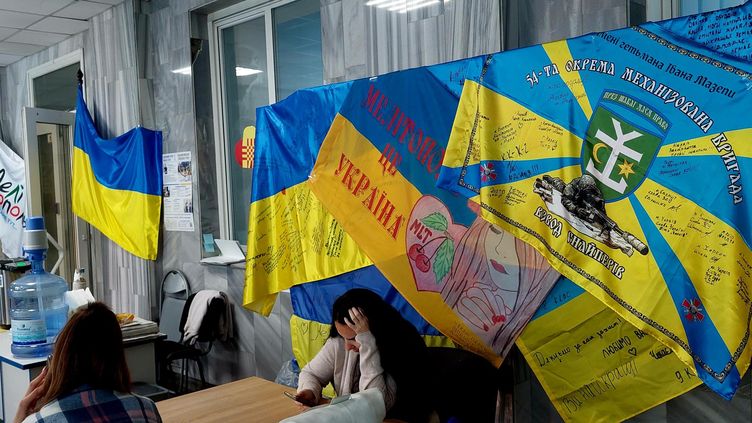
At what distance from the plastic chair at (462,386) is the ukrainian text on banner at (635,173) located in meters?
0.55

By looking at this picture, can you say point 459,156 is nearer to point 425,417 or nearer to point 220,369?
point 425,417

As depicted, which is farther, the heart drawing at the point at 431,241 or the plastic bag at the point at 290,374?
the plastic bag at the point at 290,374

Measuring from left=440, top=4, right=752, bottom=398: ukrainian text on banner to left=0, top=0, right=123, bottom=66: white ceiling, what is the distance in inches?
160

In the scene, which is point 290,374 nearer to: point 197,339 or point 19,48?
point 197,339

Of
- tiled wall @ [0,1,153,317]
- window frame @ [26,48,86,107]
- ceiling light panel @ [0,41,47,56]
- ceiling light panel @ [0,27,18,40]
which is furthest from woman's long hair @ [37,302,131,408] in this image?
ceiling light panel @ [0,41,47,56]

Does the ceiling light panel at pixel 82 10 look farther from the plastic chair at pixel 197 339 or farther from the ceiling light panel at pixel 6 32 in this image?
the plastic chair at pixel 197 339

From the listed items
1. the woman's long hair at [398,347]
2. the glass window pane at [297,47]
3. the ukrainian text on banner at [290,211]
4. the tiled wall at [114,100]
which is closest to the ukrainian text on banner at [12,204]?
the tiled wall at [114,100]

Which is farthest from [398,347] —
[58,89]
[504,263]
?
[58,89]

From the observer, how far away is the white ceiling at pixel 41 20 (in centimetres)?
504

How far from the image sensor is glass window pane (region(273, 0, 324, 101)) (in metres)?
3.88

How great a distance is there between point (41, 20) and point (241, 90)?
2233 mm

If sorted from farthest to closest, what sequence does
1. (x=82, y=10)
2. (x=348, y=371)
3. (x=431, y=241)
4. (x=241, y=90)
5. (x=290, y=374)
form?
(x=82, y=10) → (x=241, y=90) → (x=290, y=374) → (x=431, y=241) → (x=348, y=371)

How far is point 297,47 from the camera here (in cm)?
401

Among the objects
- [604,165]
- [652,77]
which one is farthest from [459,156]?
[652,77]
